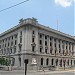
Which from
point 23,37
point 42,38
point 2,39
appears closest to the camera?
point 23,37

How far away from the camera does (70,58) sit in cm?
10231

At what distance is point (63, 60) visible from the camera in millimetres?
95688

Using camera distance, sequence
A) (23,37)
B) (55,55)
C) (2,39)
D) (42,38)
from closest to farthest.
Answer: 1. (23,37)
2. (42,38)
3. (55,55)
4. (2,39)

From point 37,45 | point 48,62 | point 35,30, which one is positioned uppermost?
point 35,30

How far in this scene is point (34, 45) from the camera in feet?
262

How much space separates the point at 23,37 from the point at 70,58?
32037mm

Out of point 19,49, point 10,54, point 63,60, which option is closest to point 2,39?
point 10,54

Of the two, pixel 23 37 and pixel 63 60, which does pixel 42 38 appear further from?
pixel 63 60

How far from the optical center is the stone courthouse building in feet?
256

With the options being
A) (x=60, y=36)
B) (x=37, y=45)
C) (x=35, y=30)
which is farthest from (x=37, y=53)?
(x=60, y=36)

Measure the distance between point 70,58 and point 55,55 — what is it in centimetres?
1375

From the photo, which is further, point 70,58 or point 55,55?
point 70,58

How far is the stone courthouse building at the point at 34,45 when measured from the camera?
78.1 metres

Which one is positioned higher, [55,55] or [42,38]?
[42,38]
